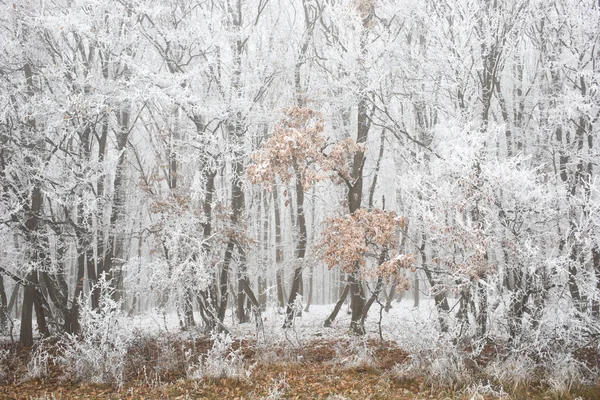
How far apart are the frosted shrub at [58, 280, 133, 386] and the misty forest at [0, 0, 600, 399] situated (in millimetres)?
44

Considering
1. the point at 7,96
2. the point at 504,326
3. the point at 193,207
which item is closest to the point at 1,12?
the point at 7,96

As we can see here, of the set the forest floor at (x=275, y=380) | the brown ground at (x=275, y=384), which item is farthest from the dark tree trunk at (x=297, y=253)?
the brown ground at (x=275, y=384)

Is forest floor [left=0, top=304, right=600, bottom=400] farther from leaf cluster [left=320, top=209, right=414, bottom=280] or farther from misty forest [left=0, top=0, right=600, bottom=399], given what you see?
leaf cluster [left=320, top=209, right=414, bottom=280]

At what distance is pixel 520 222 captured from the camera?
27.0 feet

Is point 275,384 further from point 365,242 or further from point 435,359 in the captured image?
point 365,242

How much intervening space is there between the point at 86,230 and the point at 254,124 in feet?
17.0

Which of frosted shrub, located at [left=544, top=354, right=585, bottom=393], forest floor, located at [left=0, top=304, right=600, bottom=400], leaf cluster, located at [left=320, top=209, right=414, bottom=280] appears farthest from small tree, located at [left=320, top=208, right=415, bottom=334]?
frosted shrub, located at [left=544, top=354, right=585, bottom=393]

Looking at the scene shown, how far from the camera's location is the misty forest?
25.8ft

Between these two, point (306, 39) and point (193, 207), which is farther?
point (306, 39)

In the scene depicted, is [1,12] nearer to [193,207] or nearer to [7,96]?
[7,96]

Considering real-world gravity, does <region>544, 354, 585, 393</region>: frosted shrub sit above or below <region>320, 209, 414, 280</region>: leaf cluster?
below

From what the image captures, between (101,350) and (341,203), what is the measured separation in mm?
A: 6783

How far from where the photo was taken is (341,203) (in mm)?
12469

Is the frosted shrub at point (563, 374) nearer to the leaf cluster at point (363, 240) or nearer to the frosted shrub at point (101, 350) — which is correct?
the leaf cluster at point (363, 240)
